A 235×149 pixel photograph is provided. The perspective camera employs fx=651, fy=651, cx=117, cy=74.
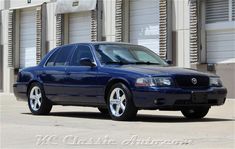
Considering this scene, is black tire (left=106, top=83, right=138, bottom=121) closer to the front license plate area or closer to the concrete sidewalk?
the concrete sidewalk

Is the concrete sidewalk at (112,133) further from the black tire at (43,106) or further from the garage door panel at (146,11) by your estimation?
the garage door panel at (146,11)

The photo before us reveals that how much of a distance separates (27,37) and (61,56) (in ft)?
52.7

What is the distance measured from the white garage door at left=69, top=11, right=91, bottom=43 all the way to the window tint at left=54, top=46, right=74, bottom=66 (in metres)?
12.3

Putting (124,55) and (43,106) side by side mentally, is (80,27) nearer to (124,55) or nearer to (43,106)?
(43,106)

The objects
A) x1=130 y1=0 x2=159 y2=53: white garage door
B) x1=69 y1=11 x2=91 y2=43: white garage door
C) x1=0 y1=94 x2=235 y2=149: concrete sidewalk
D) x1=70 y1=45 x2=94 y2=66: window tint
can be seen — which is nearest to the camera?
x1=0 y1=94 x2=235 y2=149: concrete sidewalk

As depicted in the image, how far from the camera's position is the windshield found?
41.4ft

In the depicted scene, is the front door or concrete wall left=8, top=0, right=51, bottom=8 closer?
the front door

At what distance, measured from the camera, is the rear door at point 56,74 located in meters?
13.4

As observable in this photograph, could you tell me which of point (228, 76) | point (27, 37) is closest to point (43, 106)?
point (228, 76)

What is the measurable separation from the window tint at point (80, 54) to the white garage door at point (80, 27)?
12785 mm

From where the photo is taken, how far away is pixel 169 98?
11.4m

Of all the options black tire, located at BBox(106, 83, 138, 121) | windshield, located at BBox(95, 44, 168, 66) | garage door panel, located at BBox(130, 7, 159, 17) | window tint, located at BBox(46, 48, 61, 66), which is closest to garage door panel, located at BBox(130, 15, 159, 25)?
garage door panel, located at BBox(130, 7, 159, 17)

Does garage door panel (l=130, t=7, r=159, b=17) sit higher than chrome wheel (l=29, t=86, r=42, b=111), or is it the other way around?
garage door panel (l=130, t=7, r=159, b=17)

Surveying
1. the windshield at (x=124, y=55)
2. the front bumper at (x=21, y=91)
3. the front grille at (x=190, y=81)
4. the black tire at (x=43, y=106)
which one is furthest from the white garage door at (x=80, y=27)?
the front grille at (x=190, y=81)
